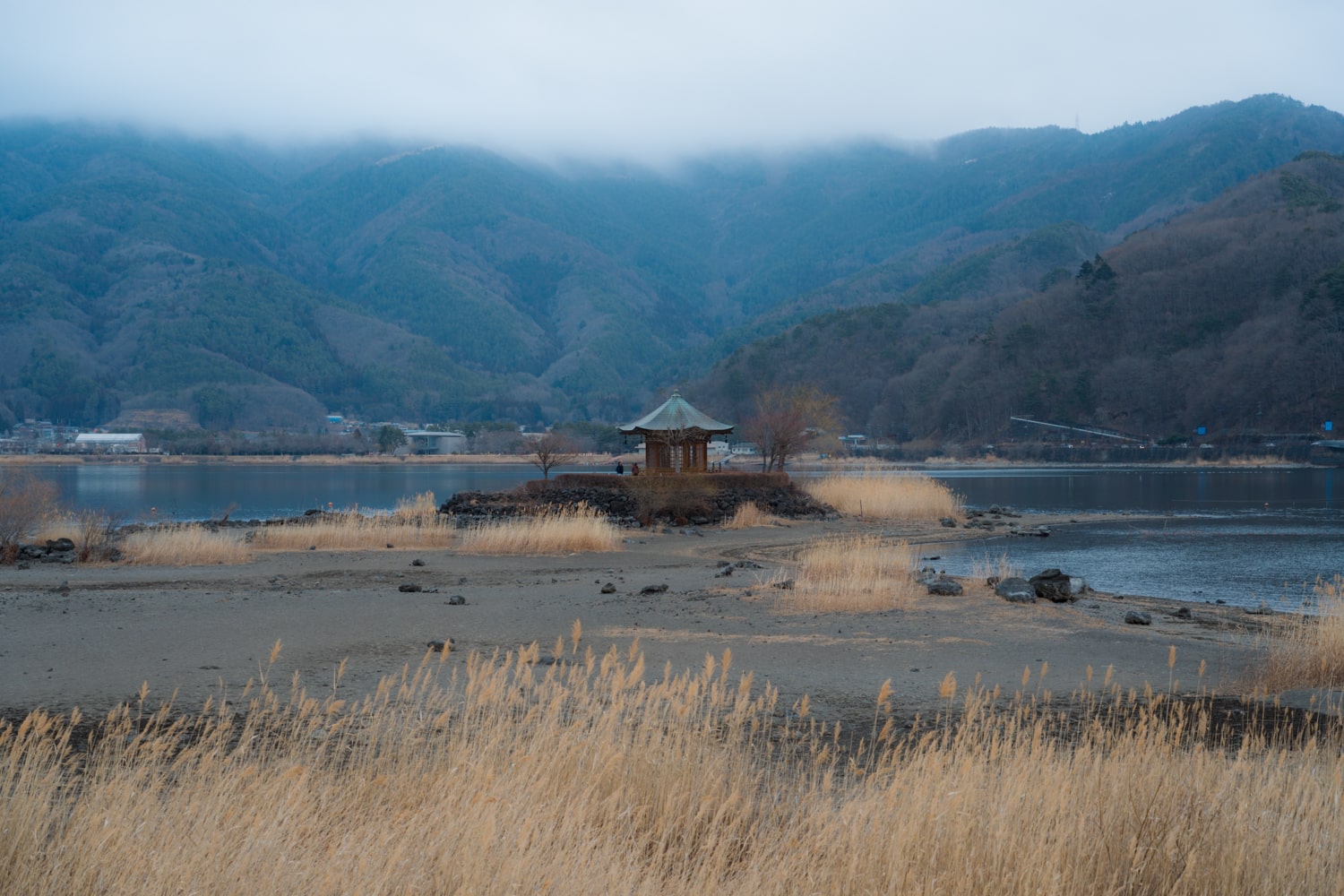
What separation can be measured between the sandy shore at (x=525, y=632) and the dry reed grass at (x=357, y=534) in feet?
17.1

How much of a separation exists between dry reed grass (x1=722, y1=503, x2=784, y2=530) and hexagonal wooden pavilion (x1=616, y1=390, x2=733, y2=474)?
409cm

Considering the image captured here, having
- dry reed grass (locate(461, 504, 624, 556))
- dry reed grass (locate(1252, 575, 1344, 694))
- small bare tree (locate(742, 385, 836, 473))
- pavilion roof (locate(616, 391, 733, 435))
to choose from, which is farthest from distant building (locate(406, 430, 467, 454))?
dry reed grass (locate(1252, 575, 1344, 694))

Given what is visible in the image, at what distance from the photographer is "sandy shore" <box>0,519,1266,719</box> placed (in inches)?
405

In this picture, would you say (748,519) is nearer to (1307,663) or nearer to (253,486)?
(1307,663)

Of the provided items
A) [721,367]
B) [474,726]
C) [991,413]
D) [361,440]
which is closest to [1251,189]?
[991,413]

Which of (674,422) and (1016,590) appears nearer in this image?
(1016,590)

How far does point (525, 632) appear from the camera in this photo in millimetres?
13219

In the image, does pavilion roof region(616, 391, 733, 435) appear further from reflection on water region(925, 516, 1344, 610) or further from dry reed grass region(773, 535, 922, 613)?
dry reed grass region(773, 535, 922, 613)

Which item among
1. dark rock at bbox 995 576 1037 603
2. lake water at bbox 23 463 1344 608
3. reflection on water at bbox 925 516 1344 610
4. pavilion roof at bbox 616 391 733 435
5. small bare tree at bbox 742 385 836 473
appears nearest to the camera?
dark rock at bbox 995 576 1037 603

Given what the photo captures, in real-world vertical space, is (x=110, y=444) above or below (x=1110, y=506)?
above

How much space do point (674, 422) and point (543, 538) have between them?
1474cm

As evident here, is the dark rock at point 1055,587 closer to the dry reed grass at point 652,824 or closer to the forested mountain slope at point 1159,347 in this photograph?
the dry reed grass at point 652,824

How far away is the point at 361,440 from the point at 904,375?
69.6 metres

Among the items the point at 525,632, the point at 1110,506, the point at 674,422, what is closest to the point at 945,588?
the point at 525,632
